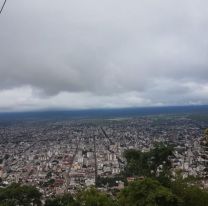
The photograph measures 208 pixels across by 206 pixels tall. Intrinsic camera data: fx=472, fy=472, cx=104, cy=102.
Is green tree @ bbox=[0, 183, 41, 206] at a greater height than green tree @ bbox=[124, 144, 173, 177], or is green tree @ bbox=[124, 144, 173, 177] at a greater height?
green tree @ bbox=[124, 144, 173, 177]

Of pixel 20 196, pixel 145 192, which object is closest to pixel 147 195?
pixel 145 192

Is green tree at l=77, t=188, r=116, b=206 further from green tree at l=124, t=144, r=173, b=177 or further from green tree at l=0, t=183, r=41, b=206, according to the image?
green tree at l=0, t=183, r=41, b=206

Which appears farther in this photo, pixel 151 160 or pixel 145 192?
pixel 151 160

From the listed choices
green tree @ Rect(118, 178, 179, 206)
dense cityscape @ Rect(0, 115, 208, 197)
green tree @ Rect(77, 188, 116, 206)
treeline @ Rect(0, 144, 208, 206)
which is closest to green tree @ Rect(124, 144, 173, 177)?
treeline @ Rect(0, 144, 208, 206)

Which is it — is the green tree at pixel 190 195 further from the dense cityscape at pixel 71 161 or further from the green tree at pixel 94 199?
the dense cityscape at pixel 71 161

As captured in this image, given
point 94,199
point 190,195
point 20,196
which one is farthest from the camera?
point 20,196

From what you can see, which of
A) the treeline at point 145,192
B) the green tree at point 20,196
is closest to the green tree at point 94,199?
the treeline at point 145,192

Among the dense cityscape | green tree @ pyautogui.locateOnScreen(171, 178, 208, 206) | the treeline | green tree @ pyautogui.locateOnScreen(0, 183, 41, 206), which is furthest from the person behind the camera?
the dense cityscape

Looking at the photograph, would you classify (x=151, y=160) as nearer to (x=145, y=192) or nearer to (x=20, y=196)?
(x=145, y=192)
